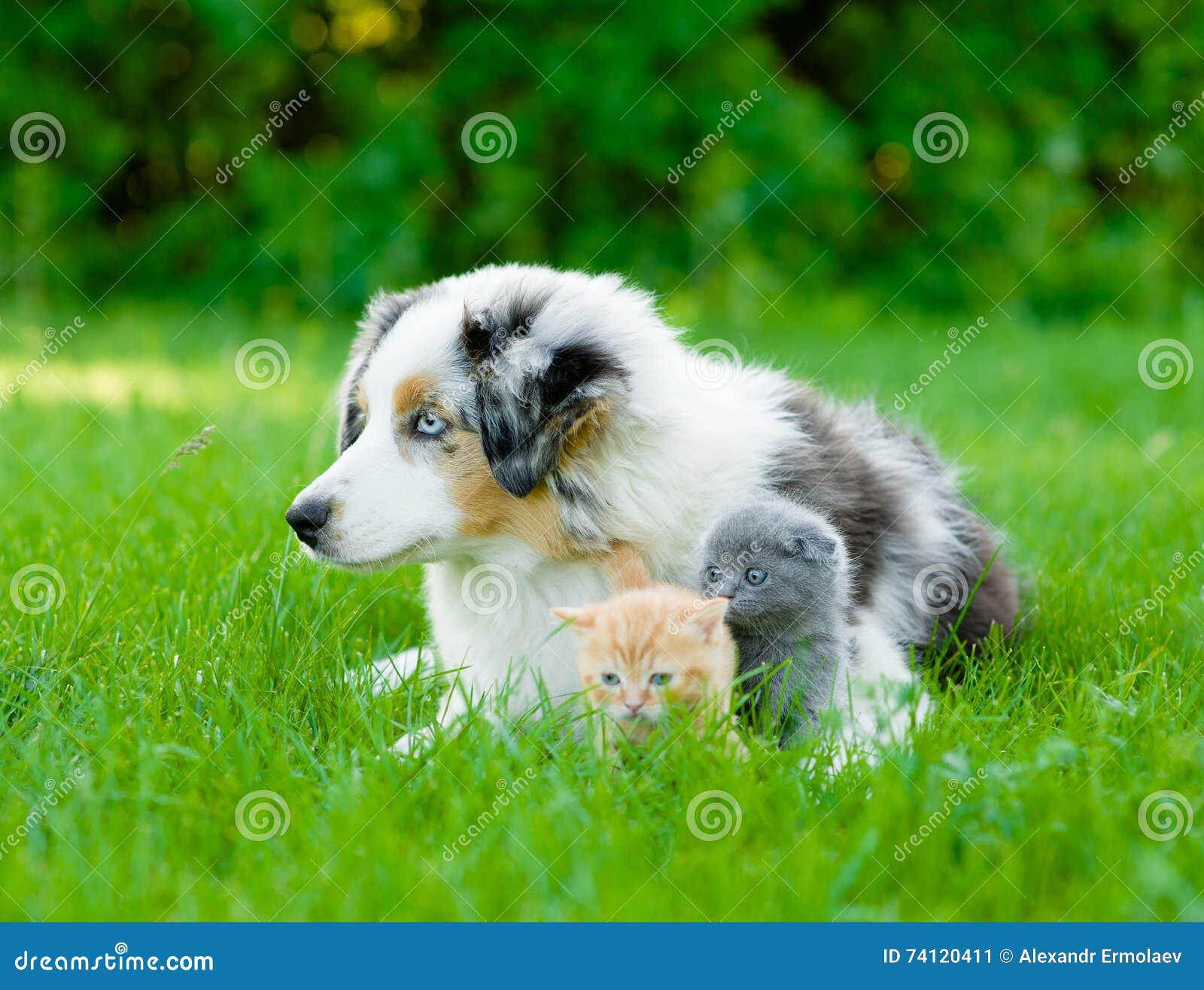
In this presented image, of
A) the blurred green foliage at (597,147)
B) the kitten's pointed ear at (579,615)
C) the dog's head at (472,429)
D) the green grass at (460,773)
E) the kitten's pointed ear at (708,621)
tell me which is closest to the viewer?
the green grass at (460,773)

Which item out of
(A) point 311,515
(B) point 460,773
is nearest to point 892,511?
(B) point 460,773

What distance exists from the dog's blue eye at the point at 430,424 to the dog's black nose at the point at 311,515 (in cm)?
32

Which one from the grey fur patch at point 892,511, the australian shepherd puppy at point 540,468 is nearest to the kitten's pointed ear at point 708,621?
the australian shepherd puppy at point 540,468

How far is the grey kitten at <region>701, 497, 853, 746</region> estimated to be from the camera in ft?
9.93

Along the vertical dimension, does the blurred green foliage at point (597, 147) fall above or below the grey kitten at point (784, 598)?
above

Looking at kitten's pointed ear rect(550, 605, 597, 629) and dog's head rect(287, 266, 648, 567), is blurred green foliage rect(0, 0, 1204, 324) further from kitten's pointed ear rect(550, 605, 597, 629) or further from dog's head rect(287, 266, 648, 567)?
kitten's pointed ear rect(550, 605, 597, 629)

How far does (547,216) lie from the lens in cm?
1202

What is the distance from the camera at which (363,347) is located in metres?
3.63

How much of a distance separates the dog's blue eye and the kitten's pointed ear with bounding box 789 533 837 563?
945mm

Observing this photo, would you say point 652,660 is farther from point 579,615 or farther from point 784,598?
point 784,598

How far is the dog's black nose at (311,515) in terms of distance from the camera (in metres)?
3.06

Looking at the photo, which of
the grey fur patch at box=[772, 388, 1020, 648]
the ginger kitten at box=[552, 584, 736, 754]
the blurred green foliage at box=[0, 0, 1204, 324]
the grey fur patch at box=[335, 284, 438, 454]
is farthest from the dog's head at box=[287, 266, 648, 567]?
the blurred green foliage at box=[0, 0, 1204, 324]

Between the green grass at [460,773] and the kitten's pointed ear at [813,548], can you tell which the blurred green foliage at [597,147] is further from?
the kitten's pointed ear at [813,548]
